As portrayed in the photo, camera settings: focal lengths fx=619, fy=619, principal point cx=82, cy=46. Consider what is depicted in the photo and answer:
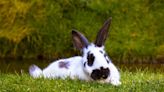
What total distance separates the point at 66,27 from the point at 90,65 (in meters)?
6.51

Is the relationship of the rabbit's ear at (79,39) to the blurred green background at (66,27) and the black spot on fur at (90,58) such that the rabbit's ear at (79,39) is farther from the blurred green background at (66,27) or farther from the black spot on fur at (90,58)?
the blurred green background at (66,27)

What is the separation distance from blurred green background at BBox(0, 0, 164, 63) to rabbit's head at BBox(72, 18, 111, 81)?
5993mm

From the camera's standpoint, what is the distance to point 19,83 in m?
6.71

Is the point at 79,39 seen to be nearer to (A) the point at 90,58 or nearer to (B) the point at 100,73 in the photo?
(A) the point at 90,58

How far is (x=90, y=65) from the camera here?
6.46 metres

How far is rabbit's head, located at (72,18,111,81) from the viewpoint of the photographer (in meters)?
6.38

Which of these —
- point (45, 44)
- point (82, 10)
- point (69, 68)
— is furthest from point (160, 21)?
point (69, 68)

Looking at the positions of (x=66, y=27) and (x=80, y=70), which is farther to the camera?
(x=66, y=27)

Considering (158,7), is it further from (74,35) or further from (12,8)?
(74,35)

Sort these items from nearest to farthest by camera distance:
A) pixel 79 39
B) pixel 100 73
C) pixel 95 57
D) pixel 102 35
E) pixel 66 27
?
pixel 100 73, pixel 95 57, pixel 102 35, pixel 79 39, pixel 66 27

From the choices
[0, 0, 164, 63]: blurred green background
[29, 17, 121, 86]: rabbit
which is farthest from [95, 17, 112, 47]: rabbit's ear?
[0, 0, 164, 63]: blurred green background

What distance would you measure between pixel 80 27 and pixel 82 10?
1.25ft

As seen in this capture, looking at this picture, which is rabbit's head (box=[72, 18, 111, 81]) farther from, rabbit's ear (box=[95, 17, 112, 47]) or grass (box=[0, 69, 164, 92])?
grass (box=[0, 69, 164, 92])

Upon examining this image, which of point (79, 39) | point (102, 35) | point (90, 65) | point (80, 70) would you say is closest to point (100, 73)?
point (90, 65)
